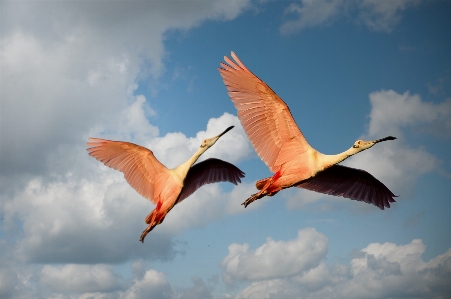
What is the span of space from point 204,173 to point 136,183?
8.64 feet

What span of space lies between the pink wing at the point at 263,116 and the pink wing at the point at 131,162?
300cm

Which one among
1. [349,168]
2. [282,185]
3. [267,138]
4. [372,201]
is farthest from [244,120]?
[372,201]

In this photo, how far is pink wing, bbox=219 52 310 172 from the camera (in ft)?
53.6

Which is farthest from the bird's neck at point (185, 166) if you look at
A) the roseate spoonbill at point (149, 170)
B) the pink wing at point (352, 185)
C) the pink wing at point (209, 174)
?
the pink wing at point (352, 185)

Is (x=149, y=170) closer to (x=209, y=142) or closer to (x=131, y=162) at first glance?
(x=131, y=162)

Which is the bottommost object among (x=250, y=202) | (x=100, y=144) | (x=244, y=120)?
(x=250, y=202)

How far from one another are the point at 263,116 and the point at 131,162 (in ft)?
13.2

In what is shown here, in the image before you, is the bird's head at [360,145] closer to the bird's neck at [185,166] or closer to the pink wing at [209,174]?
the bird's neck at [185,166]

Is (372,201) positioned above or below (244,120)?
below

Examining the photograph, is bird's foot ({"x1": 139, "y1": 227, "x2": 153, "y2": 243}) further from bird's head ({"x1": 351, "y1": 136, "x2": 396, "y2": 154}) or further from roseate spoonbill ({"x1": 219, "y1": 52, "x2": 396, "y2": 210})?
bird's head ({"x1": 351, "y1": 136, "x2": 396, "y2": 154})

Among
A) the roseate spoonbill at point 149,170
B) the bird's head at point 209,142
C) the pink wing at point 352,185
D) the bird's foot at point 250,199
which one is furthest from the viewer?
the bird's head at point 209,142

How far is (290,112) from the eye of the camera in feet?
53.4

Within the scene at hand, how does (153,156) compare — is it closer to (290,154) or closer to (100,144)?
(100,144)

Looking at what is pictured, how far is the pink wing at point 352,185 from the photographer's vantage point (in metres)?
18.4
